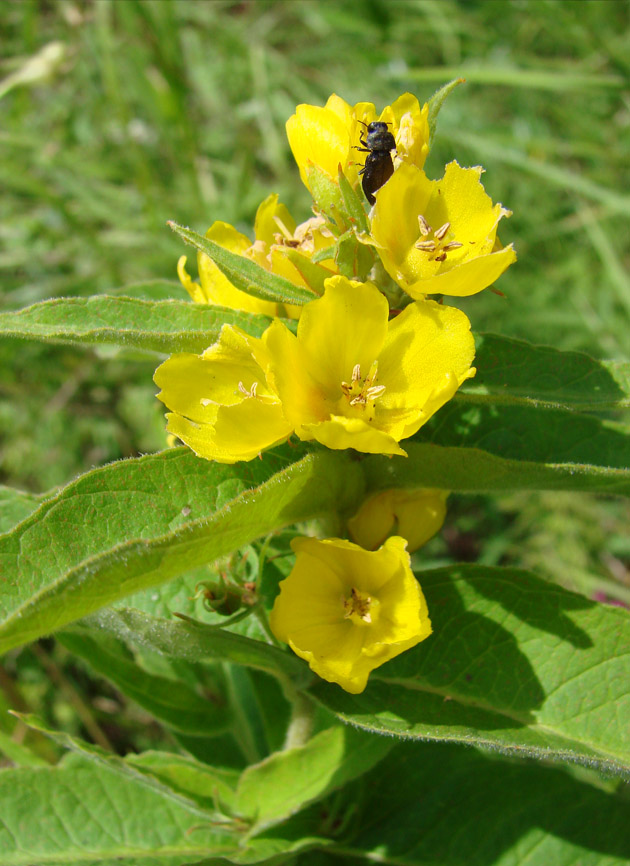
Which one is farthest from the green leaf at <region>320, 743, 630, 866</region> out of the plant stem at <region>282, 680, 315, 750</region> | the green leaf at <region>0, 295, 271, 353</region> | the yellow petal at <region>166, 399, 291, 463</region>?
the green leaf at <region>0, 295, 271, 353</region>

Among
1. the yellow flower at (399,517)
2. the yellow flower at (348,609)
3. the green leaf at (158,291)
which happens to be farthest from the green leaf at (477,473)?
the green leaf at (158,291)

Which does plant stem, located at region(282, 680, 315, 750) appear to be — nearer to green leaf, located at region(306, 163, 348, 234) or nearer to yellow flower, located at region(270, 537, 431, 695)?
yellow flower, located at region(270, 537, 431, 695)

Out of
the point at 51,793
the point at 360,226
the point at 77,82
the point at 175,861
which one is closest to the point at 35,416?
the point at 77,82

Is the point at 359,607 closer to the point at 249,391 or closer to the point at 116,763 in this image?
the point at 249,391

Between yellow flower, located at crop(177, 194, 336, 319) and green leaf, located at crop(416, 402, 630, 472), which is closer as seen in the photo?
yellow flower, located at crop(177, 194, 336, 319)

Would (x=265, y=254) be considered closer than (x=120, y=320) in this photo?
No

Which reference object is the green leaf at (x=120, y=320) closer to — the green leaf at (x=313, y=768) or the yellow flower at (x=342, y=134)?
the yellow flower at (x=342, y=134)

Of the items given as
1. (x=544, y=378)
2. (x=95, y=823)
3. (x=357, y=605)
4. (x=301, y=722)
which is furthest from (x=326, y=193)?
(x=95, y=823)
